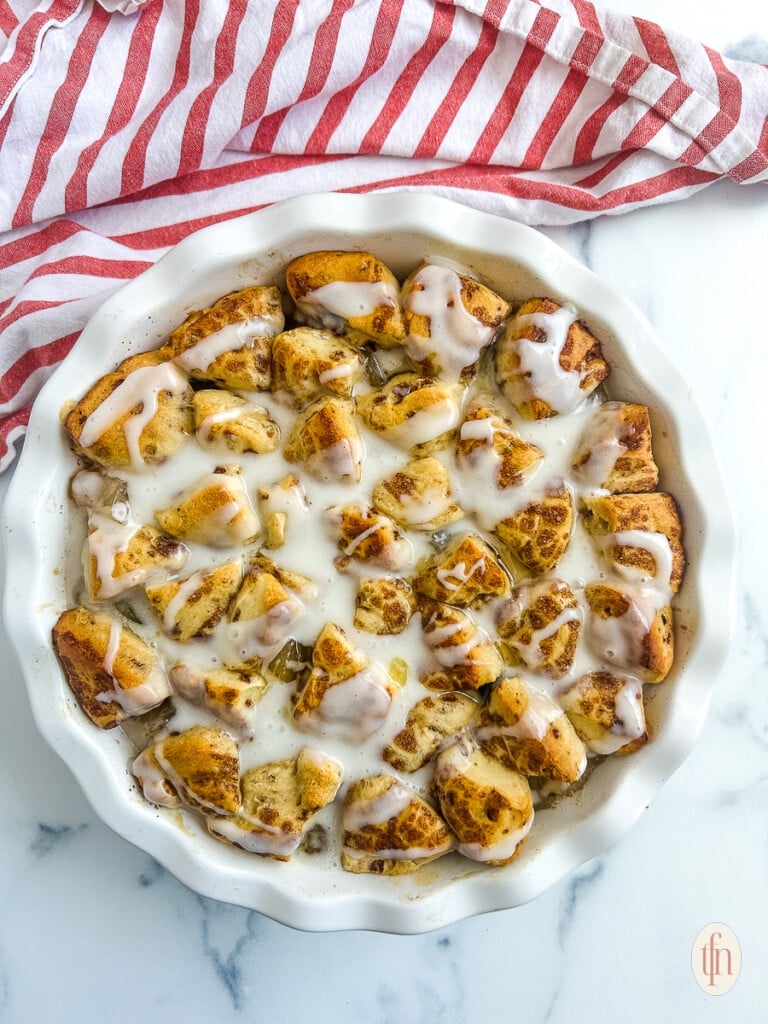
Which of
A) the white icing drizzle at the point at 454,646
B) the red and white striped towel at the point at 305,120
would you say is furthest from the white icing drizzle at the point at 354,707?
the red and white striped towel at the point at 305,120

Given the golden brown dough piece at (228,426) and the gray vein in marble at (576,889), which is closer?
the golden brown dough piece at (228,426)

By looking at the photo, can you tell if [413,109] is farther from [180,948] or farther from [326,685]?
[180,948]

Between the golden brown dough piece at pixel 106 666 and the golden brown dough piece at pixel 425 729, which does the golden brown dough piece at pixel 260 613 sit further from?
the golden brown dough piece at pixel 425 729

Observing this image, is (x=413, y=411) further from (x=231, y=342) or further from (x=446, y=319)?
(x=231, y=342)

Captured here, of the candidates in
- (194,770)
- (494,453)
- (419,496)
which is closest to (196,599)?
(194,770)

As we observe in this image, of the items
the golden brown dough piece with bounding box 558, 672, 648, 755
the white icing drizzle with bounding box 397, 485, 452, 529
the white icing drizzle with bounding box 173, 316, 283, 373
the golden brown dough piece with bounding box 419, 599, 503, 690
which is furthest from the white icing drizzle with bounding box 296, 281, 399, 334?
the golden brown dough piece with bounding box 558, 672, 648, 755
